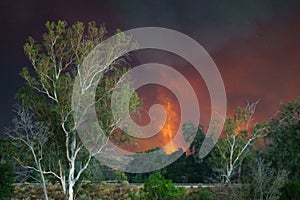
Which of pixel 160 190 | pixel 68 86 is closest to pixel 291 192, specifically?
pixel 160 190

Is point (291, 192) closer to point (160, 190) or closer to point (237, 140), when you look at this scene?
point (160, 190)

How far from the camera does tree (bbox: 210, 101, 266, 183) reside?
32188 millimetres

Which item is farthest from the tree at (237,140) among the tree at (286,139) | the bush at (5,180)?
the bush at (5,180)

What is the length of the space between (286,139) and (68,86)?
1730 centimetres

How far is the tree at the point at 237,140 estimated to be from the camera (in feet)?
106

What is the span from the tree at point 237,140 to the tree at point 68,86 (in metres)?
12.0

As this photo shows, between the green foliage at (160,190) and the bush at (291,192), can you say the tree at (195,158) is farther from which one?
the bush at (291,192)

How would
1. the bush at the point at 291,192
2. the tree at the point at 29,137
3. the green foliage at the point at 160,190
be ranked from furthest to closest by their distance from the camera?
the tree at the point at 29,137 < the green foliage at the point at 160,190 < the bush at the point at 291,192

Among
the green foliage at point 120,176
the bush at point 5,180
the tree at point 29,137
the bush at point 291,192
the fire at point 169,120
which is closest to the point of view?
the bush at point 291,192

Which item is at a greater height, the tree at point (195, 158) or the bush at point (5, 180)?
the tree at point (195, 158)

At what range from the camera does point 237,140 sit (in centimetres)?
3278

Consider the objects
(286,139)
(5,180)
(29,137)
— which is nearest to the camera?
(5,180)

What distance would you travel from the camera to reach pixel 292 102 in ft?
104

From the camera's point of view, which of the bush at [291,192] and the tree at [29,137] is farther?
the tree at [29,137]
